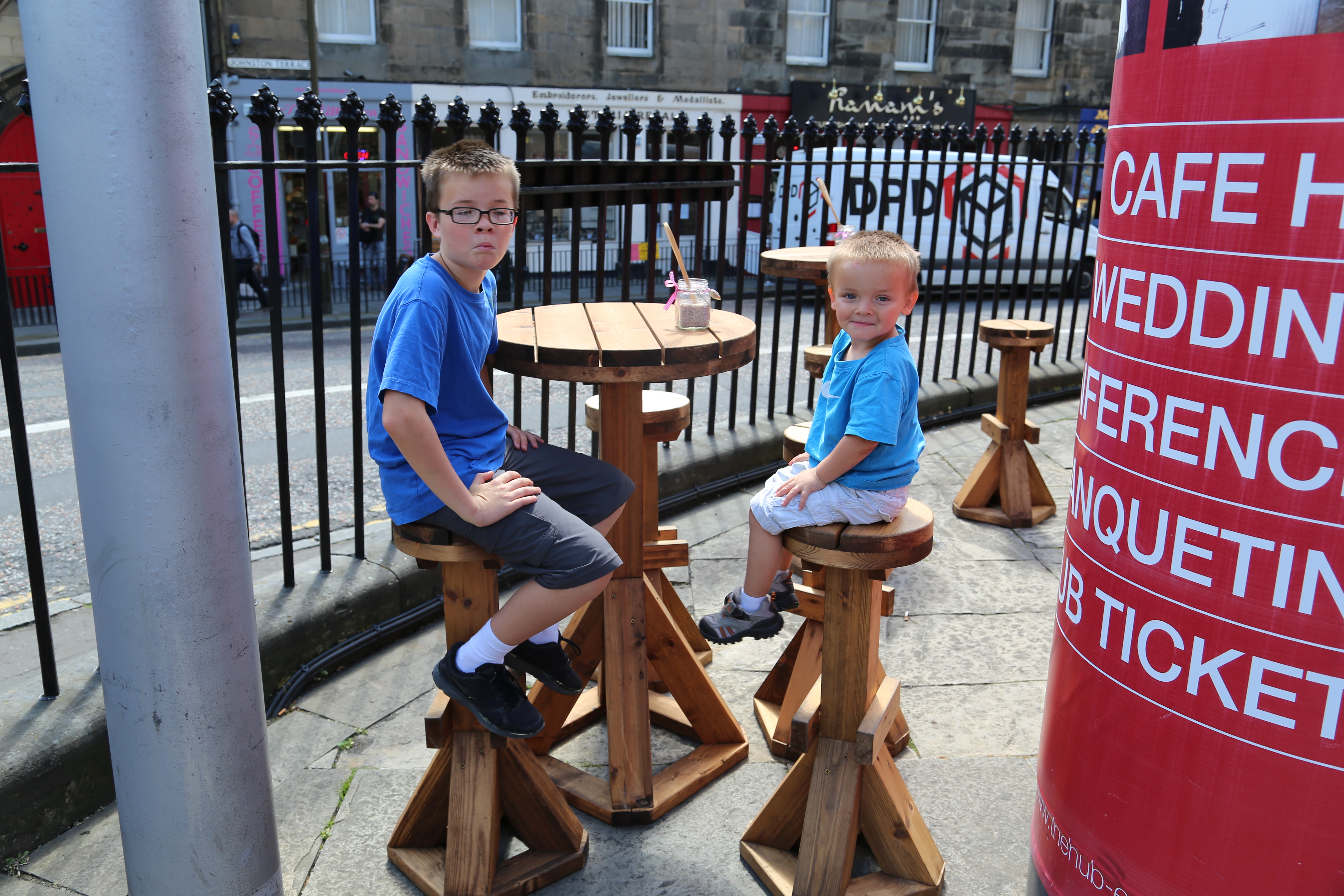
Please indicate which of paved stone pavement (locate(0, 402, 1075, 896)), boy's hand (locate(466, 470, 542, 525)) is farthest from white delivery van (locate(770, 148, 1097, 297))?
boy's hand (locate(466, 470, 542, 525))

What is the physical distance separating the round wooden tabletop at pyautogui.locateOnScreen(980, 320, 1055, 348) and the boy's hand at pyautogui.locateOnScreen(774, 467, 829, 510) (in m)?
2.62

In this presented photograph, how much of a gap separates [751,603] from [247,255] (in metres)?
13.5

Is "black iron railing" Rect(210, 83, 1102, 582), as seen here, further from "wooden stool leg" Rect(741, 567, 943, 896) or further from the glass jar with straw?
"wooden stool leg" Rect(741, 567, 943, 896)

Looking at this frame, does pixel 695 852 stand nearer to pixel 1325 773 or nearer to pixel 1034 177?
pixel 1325 773

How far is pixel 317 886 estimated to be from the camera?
2.38 metres

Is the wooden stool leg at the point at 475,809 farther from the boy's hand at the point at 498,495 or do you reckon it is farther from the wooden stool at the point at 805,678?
the wooden stool at the point at 805,678

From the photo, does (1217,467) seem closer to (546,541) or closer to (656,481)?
(546,541)

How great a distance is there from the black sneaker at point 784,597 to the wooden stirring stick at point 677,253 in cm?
90

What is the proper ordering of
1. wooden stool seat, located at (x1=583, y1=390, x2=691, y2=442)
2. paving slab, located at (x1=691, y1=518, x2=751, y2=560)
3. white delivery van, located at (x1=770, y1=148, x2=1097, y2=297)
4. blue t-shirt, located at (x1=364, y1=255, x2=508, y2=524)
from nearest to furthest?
blue t-shirt, located at (x1=364, y1=255, x2=508, y2=524)
wooden stool seat, located at (x1=583, y1=390, x2=691, y2=442)
paving slab, located at (x1=691, y1=518, x2=751, y2=560)
white delivery van, located at (x1=770, y1=148, x2=1097, y2=297)

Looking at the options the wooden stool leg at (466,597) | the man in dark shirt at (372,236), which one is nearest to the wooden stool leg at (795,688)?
the wooden stool leg at (466,597)

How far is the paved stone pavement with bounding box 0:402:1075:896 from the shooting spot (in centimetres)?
244

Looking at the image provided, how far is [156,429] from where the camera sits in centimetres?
166

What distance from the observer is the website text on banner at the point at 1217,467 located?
4.51 feet

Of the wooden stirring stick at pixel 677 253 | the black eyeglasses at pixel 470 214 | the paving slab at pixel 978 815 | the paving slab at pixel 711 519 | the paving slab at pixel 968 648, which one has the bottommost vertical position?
the paving slab at pixel 978 815
